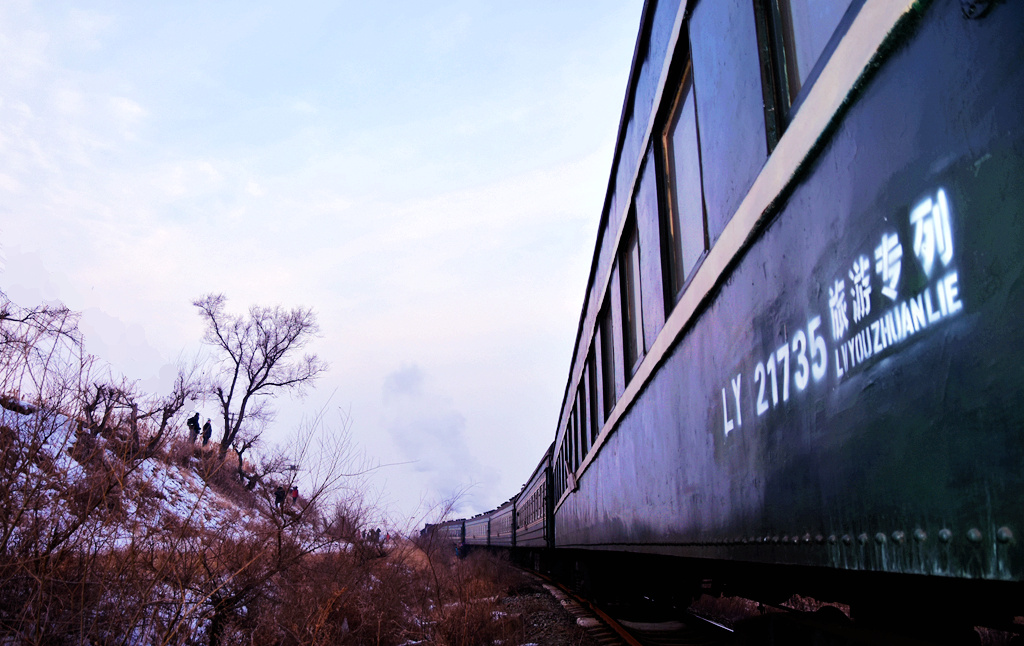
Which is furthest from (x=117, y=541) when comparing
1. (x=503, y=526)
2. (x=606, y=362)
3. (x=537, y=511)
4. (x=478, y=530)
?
(x=478, y=530)

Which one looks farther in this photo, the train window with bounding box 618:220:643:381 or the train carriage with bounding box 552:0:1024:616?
the train window with bounding box 618:220:643:381

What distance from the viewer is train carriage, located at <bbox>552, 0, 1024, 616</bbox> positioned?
101 cm

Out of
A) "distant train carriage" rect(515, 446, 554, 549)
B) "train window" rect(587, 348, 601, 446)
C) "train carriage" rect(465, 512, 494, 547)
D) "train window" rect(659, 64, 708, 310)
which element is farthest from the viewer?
"train carriage" rect(465, 512, 494, 547)

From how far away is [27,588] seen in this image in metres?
4.69

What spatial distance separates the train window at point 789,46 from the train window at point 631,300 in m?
1.99

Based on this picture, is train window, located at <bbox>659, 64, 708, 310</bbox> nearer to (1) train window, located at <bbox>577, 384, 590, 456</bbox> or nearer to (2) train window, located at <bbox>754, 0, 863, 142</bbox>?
(2) train window, located at <bbox>754, 0, 863, 142</bbox>

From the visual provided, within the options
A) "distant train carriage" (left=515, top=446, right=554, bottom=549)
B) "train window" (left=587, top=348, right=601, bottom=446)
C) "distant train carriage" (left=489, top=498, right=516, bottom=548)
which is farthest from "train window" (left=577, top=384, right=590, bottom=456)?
"distant train carriage" (left=489, top=498, right=516, bottom=548)

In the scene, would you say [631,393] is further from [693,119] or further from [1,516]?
[1,516]

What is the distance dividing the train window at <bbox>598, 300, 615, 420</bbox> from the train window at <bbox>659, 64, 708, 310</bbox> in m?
2.17

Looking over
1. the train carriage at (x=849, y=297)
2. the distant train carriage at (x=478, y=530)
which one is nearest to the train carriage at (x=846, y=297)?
the train carriage at (x=849, y=297)

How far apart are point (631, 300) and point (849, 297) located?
10.1 feet

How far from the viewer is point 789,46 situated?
193cm

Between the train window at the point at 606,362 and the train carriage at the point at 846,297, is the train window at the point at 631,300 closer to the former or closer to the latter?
the train carriage at the point at 846,297

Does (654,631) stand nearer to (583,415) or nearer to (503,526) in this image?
(583,415)
